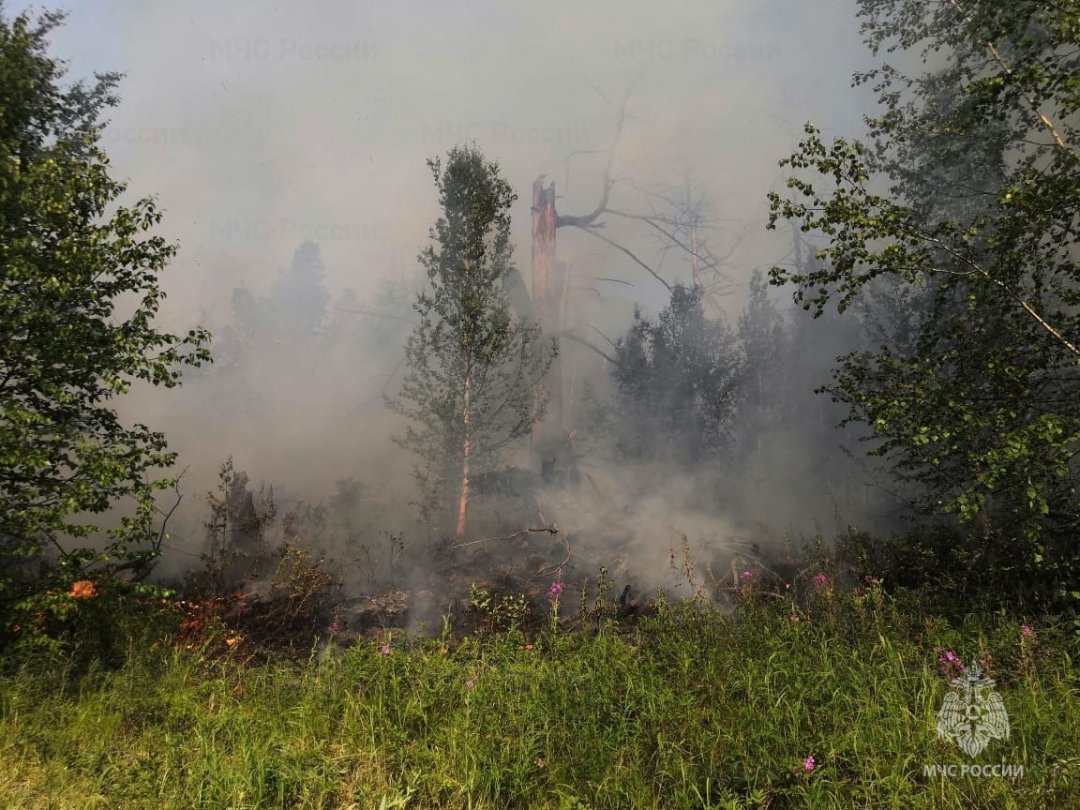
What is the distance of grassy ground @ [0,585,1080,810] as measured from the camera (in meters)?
3.48

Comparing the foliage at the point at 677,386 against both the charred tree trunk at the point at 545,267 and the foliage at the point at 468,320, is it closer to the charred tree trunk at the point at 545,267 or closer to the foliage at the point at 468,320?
the charred tree trunk at the point at 545,267

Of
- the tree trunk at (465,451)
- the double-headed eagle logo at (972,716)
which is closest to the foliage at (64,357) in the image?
the double-headed eagle logo at (972,716)

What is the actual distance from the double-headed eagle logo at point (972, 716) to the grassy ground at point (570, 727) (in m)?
0.08

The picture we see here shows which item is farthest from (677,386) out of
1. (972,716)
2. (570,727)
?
(570,727)

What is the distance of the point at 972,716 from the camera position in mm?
3920

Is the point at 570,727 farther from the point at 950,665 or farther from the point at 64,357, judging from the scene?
the point at 64,357

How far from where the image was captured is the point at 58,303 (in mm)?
6035

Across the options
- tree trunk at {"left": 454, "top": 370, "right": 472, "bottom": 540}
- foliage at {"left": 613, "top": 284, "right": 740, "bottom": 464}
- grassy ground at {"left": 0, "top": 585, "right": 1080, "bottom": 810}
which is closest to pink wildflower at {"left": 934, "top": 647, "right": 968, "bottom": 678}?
grassy ground at {"left": 0, "top": 585, "right": 1080, "bottom": 810}

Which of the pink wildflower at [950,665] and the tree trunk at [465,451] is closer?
the pink wildflower at [950,665]

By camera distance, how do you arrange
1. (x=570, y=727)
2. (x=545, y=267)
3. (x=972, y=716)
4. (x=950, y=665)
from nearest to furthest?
(x=972, y=716), (x=570, y=727), (x=950, y=665), (x=545, y=267)

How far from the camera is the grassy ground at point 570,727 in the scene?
137 inches

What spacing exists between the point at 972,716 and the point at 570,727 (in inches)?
118

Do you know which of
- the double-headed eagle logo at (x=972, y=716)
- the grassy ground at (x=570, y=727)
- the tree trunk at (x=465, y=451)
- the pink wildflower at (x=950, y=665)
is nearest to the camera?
the grassy ground at (x=570, y=727)

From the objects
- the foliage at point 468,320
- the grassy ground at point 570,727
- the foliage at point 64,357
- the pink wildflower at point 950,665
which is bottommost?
the grassy ground at point 570,727
